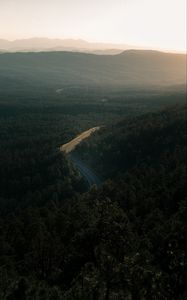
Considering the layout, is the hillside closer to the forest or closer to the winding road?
the forest

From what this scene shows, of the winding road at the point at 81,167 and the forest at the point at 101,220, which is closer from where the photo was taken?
the forest at the point at 101,220

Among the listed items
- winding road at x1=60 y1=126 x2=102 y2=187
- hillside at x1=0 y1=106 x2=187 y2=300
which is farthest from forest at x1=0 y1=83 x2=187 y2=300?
winding road at x1=60 y1=126 x2=102 y2=187

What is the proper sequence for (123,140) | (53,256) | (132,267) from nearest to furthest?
(132,267) → (53,256) → (123,140)

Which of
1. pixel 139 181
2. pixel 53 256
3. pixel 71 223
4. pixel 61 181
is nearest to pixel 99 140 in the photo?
pixel 61 181

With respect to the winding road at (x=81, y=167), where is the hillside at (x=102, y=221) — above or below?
above

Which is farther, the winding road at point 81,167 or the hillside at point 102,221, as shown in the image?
the winding road at point 81,167

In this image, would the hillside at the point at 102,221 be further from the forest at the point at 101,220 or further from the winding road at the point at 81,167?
the winding road at the point at 81,167

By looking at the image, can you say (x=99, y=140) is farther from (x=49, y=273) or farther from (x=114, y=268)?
(x=114, y=268)

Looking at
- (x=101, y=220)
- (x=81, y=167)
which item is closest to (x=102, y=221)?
(x=101, y=220)

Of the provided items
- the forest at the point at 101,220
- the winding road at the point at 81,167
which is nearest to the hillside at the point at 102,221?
the forest at the point at 101,220
